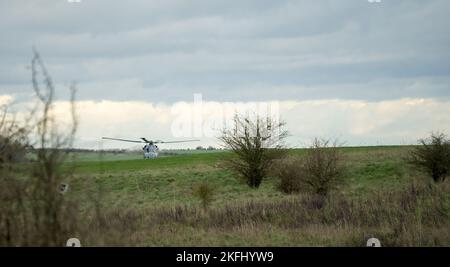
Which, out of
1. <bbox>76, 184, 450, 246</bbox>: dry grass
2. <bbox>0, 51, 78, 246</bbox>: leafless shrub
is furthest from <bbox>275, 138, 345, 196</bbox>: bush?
<bbox>0, 51, 78, 246</bbox>: leafless shrub

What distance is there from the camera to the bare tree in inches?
1614

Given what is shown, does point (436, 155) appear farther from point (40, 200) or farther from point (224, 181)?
point (40, 200)

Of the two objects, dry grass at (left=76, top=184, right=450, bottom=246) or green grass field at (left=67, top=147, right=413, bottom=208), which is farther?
green grass field at (left=67, top=147, right=413, bottom=208)

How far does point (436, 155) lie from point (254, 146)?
11554 mm

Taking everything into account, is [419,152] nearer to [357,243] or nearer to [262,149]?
[262,149]

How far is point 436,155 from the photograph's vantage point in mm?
36938

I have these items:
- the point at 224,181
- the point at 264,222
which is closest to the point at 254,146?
the point at 224,181

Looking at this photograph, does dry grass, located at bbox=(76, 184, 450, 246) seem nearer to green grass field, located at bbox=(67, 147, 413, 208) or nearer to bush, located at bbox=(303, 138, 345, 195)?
bush, located at bbox=(303, 138, 345, 195)

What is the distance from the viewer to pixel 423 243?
9.28 metres

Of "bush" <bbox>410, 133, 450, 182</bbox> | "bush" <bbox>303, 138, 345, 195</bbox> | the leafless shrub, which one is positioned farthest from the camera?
"bush" <bbox>410, 133, 450, 182</bbox>

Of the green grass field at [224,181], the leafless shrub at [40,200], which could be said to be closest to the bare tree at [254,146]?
the green grass field at [224,181]

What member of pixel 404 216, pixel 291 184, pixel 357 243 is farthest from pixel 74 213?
pixel 291 184

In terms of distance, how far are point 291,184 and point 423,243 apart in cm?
2529

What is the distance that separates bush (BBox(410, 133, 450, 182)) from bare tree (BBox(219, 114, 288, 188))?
29.2ft
